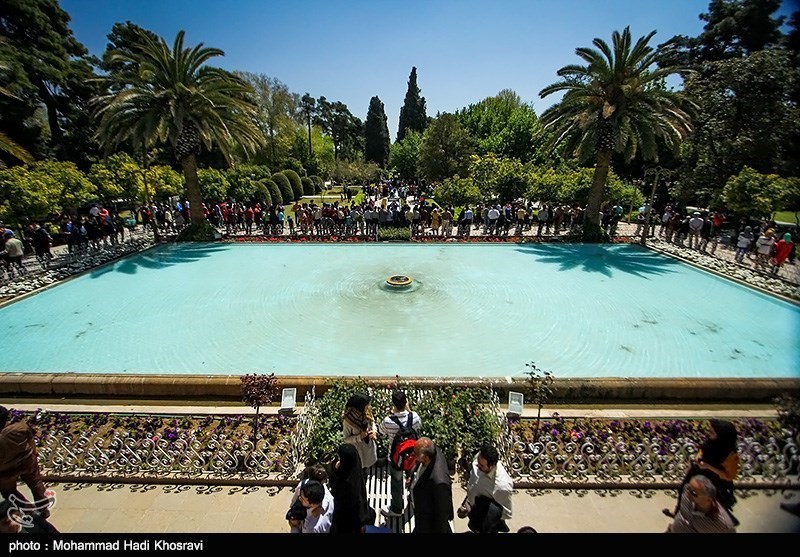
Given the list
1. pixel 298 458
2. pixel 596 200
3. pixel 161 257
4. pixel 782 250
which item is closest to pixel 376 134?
pixel 596 200

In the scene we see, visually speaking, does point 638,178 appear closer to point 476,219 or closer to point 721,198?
point 721,198

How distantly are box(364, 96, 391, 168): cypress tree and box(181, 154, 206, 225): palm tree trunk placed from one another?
56118 mm

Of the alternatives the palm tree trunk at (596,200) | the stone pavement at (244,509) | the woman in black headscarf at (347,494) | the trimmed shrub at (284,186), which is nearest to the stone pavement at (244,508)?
the stone pavement at (244,509)

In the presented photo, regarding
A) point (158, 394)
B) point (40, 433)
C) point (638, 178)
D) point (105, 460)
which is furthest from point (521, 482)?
point (638, 178)

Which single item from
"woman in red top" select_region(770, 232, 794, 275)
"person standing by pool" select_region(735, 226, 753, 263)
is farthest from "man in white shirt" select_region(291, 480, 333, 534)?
"person standing by pool" select_region(735, 226, 753, 263)

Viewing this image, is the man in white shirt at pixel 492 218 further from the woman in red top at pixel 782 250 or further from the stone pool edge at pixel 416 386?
the stone pool edge at pixel 416 386

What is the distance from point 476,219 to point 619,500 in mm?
20109

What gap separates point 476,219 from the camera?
79.8ft

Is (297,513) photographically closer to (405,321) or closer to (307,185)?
(405,321)

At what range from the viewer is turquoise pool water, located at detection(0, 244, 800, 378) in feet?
31.1

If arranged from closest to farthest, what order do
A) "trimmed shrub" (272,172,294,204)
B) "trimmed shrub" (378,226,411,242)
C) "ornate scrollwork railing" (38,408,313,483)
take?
"ornate scrollwork railing" (38,408,313,483) → "trimmed shrub" (378,226,411,242) → "trimmed shrub" (272,172,294,204)

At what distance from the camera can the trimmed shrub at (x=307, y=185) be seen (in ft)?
138

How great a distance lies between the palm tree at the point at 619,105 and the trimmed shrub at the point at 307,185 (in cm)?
2815

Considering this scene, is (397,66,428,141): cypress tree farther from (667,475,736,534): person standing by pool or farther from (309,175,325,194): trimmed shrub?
(667,475,736,534): person standing by pool
